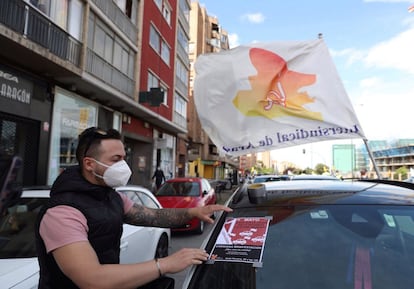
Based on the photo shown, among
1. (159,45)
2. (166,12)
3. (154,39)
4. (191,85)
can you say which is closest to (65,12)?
(154,39)

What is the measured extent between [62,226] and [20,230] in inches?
95.1

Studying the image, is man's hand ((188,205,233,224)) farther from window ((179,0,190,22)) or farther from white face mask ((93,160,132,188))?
window ((179,0,190,22))

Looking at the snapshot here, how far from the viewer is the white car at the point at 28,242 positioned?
8.82 feet

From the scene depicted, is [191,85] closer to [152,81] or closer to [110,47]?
[152,81]

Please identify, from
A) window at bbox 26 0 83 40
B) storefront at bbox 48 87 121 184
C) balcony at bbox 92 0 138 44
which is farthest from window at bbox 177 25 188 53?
window at bbox 26 0 83 40

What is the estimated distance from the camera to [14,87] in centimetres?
1107

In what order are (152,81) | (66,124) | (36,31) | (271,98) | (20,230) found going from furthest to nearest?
(152,81) → (66,124) → (36,31) → (271,98) → (20,230)

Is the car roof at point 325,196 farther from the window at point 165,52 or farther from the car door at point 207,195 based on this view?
the window at point 165,52

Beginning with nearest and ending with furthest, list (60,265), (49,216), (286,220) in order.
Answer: (60,265)
(49,216)
(286,220)

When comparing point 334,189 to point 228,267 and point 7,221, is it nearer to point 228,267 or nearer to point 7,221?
point 228,267

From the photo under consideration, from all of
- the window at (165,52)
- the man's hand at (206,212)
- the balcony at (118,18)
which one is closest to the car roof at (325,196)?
the man's hand at (206,212)

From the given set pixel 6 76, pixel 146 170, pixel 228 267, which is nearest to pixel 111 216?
pixel 228 267

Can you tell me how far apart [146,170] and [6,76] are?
1342 cm

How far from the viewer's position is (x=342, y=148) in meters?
82.4
